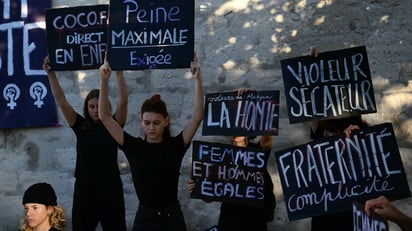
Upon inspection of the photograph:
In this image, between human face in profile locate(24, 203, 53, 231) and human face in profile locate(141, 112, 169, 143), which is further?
human face in profile locate(141, 112, 169, 143)

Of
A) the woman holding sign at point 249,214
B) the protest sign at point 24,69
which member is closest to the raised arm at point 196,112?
the woman holding sign at point 249,214

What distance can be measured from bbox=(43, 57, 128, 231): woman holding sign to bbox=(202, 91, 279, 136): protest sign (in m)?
0.67

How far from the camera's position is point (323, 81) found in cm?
475

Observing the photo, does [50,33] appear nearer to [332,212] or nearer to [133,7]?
[133,7]

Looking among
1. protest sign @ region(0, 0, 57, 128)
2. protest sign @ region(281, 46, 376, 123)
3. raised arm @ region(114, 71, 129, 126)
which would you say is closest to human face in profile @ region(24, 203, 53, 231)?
raised arm @ region(114, 71, 129, 126)

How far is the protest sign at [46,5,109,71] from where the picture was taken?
215 inches

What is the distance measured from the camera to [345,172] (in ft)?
14.0

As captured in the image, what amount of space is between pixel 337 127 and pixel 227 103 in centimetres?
88

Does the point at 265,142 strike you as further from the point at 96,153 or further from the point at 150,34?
the point at 96,153

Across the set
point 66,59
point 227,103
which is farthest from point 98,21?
point 227,103

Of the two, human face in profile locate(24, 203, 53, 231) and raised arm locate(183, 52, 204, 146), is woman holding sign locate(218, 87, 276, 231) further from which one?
human face in profile locate(24, 203, 53, 231)

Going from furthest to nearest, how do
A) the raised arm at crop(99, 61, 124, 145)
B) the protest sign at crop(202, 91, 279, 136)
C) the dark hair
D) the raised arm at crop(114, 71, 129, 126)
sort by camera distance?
the raised arm at crop(114, 71, 129, 126) < the protest sign at crop(202, 91, 279, 136) < the raised arm at crop(99, 61, 124, 145) < the dark hair

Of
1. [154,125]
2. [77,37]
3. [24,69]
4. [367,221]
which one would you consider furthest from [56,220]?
[24,69]

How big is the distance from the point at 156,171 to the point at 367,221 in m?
1.60
